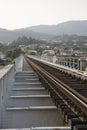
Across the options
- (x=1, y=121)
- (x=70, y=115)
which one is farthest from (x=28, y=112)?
(x=70, y=115)

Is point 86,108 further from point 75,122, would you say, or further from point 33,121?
point 33,121

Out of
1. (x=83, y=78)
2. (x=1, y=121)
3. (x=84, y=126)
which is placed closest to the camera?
(x=84, y=126)

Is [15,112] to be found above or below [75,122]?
below

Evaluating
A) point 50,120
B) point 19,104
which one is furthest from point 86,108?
point 19,104

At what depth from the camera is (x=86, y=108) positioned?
7371mm

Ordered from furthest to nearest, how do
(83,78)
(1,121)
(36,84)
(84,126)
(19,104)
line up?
(36,84) → (83,78) → (19,104) → (1,121) → (84,126)

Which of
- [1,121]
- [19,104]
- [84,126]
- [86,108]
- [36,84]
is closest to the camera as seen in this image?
[84,126]

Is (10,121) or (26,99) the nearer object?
(10,121)

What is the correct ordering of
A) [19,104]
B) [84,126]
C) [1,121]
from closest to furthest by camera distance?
[84,126] → [1,121] → [19,104]

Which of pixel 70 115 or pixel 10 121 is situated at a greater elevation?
pixel 70 115

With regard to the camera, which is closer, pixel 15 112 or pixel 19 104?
pixel 15 112

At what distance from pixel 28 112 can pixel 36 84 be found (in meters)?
7.13

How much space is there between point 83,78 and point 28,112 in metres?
5.15

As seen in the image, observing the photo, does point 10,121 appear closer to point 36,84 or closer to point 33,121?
point 33,121
